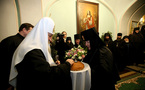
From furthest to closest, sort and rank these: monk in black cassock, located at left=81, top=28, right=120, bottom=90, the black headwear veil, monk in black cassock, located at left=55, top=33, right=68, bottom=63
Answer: monk in black cassock, located at left=55, top=33, right=68, bottom=63 < the black headwear veil < monk in black cassock, located at left=81, top=28, right=120, bottom=90

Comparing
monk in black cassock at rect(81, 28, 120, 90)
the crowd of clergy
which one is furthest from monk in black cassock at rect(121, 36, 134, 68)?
monk in black cassock at rect(81, 28, 120, 90)

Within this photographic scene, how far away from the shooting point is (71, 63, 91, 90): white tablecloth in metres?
1.94

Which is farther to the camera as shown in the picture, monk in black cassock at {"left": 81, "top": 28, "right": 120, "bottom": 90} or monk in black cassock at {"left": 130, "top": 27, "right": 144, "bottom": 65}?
monk in black cassock at {"left": 130, "top": 27, "right": 144, "bottom": 65}

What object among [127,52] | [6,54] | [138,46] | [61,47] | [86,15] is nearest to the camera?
[6,54]

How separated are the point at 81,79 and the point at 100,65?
1.72ft

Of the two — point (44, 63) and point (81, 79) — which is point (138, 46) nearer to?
point (81, 79)

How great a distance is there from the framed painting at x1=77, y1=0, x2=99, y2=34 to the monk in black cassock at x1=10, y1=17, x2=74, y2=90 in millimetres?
5464

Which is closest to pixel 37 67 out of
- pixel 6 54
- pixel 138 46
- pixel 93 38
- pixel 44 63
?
pixel 44 63

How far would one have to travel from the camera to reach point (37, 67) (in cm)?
138

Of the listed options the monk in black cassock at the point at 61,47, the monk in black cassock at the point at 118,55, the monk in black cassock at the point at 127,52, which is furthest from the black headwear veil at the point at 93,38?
the monk in black cassock at the point at 127,52

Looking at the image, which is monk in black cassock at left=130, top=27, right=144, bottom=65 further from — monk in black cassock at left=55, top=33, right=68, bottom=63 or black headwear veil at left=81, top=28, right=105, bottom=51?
black headwear veil at left=81, top=28, right=105, bottom=51

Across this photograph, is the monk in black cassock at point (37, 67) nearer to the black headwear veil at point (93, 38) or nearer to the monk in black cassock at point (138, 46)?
the black headwear veil at point (93, 38)

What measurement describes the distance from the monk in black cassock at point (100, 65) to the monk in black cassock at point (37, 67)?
30.8 inches

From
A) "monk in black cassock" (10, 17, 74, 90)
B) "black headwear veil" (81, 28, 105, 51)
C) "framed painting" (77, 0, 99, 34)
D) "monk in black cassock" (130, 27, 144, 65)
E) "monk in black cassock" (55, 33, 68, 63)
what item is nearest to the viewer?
"monk in black cassock" (10, 17, 74, 90)
